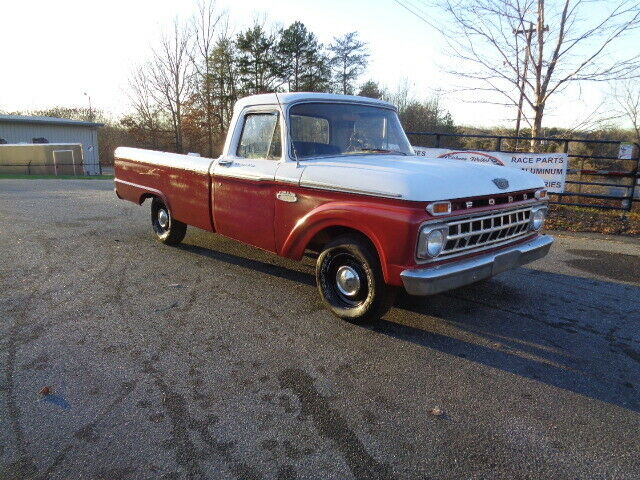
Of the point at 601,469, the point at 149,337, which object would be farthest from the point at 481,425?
the point at 149,337

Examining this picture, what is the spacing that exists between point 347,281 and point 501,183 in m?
1.57

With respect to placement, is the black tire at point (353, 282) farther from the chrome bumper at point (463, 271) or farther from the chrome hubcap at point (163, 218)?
the chrome hubcap at point (163, 218)

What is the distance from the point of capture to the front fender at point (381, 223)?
3215 mm

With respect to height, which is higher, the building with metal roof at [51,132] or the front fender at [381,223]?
the building with metal roof at [51,132]

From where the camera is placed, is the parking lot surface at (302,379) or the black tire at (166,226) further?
the black tire at (166,226)

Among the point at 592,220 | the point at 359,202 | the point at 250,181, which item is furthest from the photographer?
the point at 592,220

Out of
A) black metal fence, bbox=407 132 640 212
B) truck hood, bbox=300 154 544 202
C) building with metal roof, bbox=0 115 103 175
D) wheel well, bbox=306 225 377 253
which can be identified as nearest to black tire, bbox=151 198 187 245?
wheel well, bbox=306 225 377 253

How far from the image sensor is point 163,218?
6.63 meters

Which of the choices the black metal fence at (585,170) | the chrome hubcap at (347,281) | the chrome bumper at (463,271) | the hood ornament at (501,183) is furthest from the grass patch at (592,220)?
the chrome hubcap at (347,281)

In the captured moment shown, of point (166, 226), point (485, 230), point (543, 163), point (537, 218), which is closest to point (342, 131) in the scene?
point (485, 230)

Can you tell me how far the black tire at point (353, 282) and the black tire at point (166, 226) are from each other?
3.08m

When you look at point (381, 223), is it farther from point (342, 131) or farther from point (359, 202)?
point (342, 131)

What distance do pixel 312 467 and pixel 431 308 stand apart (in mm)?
2413

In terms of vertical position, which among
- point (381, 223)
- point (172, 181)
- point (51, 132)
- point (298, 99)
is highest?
point (51, 132)
